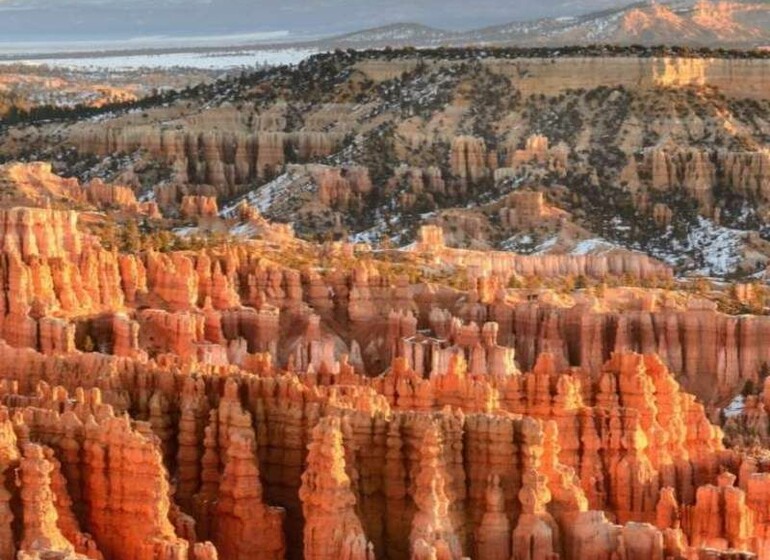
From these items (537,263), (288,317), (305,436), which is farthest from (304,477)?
(537,263)

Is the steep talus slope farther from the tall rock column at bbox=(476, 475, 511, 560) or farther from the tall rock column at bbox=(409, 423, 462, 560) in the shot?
the tall rock column at bbox=(409, 423, 462, 560)

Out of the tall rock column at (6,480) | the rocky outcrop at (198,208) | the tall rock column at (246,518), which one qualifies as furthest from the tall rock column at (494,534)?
the rocky outcrop at (198,208)

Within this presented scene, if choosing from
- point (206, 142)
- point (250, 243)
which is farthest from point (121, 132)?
point (250, 243)

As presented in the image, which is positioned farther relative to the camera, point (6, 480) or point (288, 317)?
point (288, 317)

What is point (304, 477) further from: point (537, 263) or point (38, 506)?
point (537, 263)

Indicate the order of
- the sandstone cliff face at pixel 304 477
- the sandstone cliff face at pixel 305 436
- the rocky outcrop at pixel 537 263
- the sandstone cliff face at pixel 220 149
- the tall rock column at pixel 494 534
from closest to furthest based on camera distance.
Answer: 1. the sandstone cliff face at pixel 304 477
2. the sandstone cliff face at pixel 305 436
3. the tall rock column at pixel 494 534
4. the rocky outcrop at pixel 537 263
5. the sandstone cliff face at pixel 220 149

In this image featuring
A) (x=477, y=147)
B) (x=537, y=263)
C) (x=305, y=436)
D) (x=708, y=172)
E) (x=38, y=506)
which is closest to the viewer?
(x=38, y=506)

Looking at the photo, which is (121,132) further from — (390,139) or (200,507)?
(200,507)

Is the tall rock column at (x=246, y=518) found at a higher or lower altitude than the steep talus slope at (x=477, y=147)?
higher

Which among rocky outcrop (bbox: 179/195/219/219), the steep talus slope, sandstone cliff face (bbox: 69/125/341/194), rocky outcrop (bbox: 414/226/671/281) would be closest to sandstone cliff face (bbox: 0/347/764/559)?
rocky outcrop (bbox: 414/226/671/281)

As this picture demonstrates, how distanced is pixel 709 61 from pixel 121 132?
2948 cm

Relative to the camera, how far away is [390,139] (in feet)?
431

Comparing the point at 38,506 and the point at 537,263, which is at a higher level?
the point at 38,506

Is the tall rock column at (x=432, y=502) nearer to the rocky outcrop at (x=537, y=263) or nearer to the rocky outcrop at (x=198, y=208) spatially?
the rocky outcrop at (x=537, y=263)
